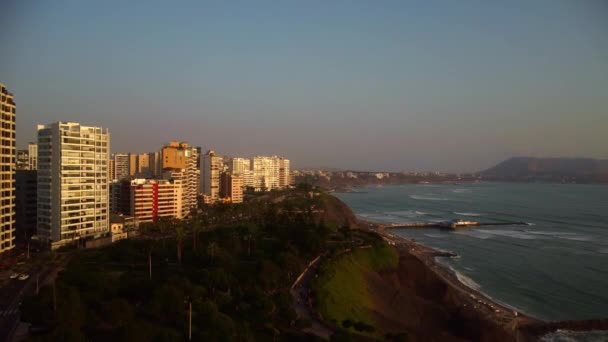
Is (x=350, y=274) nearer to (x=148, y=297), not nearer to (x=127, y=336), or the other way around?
(x=148, y=297)

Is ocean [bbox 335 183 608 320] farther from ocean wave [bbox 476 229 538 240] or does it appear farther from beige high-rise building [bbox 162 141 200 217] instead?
beige high-rise building [bbox 162 141 200 217]

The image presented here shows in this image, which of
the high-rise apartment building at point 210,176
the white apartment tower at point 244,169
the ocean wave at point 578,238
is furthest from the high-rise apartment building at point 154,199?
the white apartment tower at point 244,169

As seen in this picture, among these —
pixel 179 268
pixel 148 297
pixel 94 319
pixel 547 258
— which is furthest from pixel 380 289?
pixel 547 258

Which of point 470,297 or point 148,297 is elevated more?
point 148,297

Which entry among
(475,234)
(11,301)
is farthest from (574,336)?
(475,234)

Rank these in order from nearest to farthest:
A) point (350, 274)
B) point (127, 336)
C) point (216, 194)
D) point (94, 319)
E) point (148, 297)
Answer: point (127, 336)
point (94, 319)
point (148, 297)
point (350, 274)
point (216, 194)

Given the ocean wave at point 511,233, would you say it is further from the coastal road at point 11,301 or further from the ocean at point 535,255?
the coastal road at point 11,301
